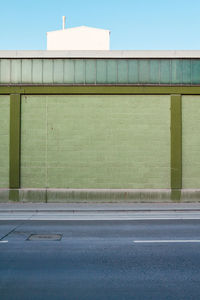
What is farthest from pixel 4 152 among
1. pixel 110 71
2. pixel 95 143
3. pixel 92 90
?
pixel 110 71

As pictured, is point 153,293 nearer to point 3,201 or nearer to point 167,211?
point 167,211

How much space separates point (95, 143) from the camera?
1836cm

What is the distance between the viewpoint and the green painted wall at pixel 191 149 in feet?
60.4

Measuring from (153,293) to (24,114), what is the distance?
13.8 m

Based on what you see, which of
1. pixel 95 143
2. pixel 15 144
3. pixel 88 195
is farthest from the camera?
pixel 95 143

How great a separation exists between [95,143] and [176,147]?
399cm

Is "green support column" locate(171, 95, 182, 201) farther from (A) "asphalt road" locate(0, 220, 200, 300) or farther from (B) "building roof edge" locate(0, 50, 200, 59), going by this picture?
(A) "asphalt road" locate(0, 220, 200, 300)

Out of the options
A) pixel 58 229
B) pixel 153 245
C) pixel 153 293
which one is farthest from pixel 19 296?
pixel 58 229

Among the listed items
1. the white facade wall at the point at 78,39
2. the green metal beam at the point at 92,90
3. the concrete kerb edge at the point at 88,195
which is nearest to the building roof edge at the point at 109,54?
the green metal beam at the point at 92,90

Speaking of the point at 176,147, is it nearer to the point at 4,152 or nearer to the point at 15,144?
the point at 15,144

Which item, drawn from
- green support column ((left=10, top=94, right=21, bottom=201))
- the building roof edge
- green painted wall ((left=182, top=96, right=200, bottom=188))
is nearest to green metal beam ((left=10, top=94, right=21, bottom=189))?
green support column ((left=10, top=94, right=21, bottom=201))

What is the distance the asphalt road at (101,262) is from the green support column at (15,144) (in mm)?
6223

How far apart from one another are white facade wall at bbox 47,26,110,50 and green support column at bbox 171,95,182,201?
1223 cm

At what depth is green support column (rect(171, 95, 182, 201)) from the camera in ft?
59.9
